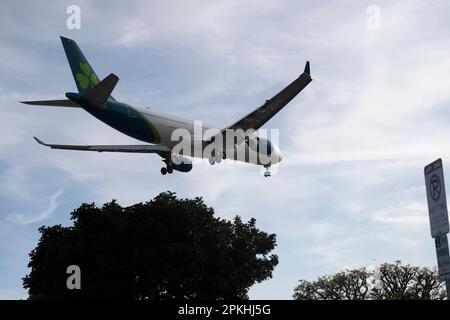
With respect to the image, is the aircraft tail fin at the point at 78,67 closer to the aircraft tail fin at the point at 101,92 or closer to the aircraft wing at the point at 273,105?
the aircraft tail fin at the point at 101,92

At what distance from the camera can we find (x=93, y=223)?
59.0 meters

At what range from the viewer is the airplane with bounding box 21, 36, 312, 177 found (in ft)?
136

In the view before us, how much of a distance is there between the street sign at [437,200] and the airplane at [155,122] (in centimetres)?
2564

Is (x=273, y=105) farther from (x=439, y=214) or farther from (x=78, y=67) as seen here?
(x=439, y=214)

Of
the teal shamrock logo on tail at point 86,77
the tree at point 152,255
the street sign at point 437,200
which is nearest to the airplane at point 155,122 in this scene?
the teal shamrock logo on tail at point 86,77

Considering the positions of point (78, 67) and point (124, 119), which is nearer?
point (124, 119)

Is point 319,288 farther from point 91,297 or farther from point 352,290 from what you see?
point 91,297

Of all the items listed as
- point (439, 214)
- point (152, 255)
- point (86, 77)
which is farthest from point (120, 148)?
point (439, 214)

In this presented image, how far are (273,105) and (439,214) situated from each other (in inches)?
1141

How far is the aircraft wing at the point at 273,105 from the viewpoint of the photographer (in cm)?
3719

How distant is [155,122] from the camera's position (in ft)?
Result: 153

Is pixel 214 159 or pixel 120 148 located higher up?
pixel 120 148

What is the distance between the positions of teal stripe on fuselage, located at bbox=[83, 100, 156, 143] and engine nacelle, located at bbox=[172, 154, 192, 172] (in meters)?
3.51
